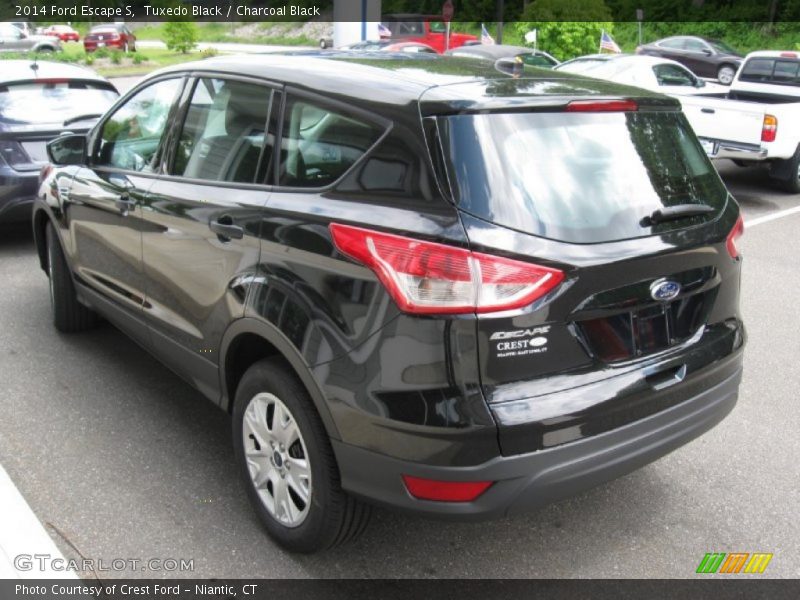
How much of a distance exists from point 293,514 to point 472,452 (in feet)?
2.92

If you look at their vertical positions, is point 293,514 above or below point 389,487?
below

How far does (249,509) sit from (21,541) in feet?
2.81

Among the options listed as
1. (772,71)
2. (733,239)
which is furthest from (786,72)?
(733,239)

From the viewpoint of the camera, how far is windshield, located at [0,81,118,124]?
7.17 meters

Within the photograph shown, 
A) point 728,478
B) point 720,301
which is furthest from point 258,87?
point 728,478

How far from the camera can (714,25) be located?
35.5 m

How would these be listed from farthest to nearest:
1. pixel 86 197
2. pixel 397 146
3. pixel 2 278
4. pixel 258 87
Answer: pixel 2 278, pixel 86 197, pixel 258 87, pixel 397 146

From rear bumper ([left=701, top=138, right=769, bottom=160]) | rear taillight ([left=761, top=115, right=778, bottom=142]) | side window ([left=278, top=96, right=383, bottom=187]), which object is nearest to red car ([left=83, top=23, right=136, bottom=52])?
rear bumper ([left=701, top=138, right=769, bottom=160])

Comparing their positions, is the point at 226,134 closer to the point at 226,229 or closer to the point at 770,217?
the point at 226,229

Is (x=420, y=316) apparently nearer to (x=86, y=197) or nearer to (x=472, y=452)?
(x=472, y=452)

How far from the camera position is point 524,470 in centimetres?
253

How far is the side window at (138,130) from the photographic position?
13.1 ft

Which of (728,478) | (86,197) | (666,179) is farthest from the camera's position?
(86,197)

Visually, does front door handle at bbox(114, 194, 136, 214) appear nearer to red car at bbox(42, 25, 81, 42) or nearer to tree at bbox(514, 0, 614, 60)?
tree at bbox(514, 0, 614, 60)
